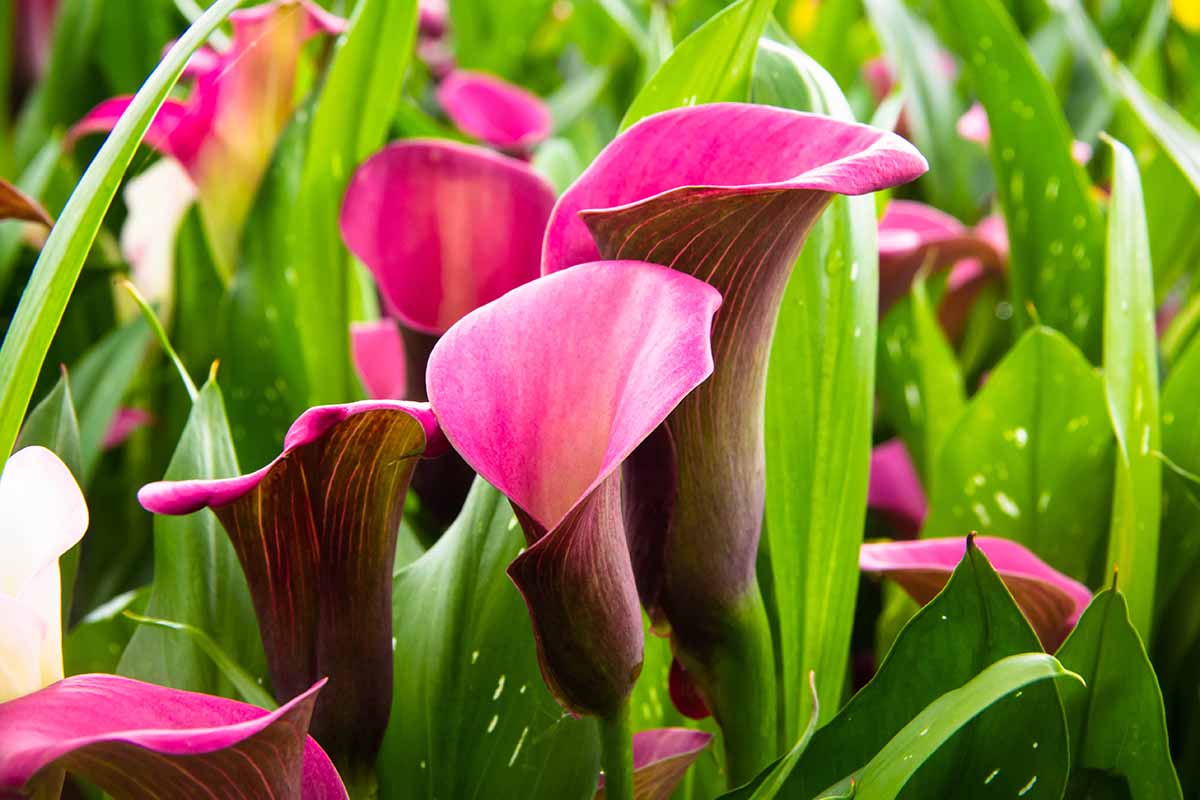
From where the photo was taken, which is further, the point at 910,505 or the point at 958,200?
the point at 958,200

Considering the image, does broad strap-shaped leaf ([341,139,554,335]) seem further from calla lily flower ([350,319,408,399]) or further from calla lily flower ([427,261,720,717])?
calla lily flower ([427,261,720,717])

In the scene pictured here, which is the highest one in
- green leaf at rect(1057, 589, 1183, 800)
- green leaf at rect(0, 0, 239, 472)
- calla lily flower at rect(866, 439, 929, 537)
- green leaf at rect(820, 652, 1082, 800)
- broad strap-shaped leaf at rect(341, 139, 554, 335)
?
green leaf at rect(0, 0, 239, 472)

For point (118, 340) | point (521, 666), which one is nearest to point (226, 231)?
point (118, 340)

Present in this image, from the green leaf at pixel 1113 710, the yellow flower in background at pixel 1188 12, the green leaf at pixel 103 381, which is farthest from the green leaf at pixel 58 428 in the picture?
the yellow flower in background at pixel 1188 12

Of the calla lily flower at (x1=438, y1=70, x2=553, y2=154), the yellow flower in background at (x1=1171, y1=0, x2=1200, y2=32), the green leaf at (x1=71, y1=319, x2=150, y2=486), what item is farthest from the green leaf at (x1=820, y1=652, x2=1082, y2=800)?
the yellow flower in background at (x1=1171, y1=0, x2=1200, y2=32)

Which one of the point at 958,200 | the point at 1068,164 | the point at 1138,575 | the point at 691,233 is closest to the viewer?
the point at 691,233

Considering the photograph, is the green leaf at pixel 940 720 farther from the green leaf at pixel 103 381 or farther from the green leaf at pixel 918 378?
the green leaf at pixel 103 381

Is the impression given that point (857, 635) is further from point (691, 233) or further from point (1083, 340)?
point (691, 233)
